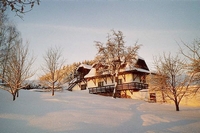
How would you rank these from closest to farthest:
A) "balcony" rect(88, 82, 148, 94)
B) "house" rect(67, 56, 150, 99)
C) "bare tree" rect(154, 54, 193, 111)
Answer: "bare tree" rect(154, 54, 193, 111) < "balcony" rect(88, 82, 148, 94) < "house" rect(67, 56, 150, 99)

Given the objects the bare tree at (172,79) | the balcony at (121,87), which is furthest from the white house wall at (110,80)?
the bare tree at (172,79)

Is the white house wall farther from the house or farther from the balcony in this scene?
the balcony

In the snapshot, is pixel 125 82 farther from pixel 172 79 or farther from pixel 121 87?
pixel 172 79

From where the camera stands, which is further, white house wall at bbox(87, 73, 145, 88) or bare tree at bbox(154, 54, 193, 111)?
white house wall at bbox(87, 73, 145, 88)

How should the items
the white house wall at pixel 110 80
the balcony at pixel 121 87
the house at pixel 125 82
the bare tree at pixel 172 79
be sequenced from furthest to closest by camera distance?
1. the white house wall at pixel 110 80
2. the house at pixel 125 82
3. the balcony at pixel 121 87
4. the bare tree at pixel 172 79

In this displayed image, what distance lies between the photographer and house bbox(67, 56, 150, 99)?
26.8 m

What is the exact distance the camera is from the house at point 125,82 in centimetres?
2677

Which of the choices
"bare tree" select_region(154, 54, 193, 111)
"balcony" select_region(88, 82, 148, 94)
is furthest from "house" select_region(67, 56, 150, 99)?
"bare tree" select_region(154, 54, 193, 111)

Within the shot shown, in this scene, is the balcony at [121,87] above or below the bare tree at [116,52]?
below

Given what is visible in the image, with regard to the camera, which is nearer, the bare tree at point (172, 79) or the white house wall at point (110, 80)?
the bare tree at point (172, 79)

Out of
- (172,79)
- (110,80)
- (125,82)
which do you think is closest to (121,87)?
(125,82)

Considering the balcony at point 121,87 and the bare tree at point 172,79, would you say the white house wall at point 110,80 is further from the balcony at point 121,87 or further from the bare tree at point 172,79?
the bare tree at point 172,79

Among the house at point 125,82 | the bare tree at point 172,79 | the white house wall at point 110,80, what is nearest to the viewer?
the bare tree at point 172,79

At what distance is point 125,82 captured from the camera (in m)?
28.0
